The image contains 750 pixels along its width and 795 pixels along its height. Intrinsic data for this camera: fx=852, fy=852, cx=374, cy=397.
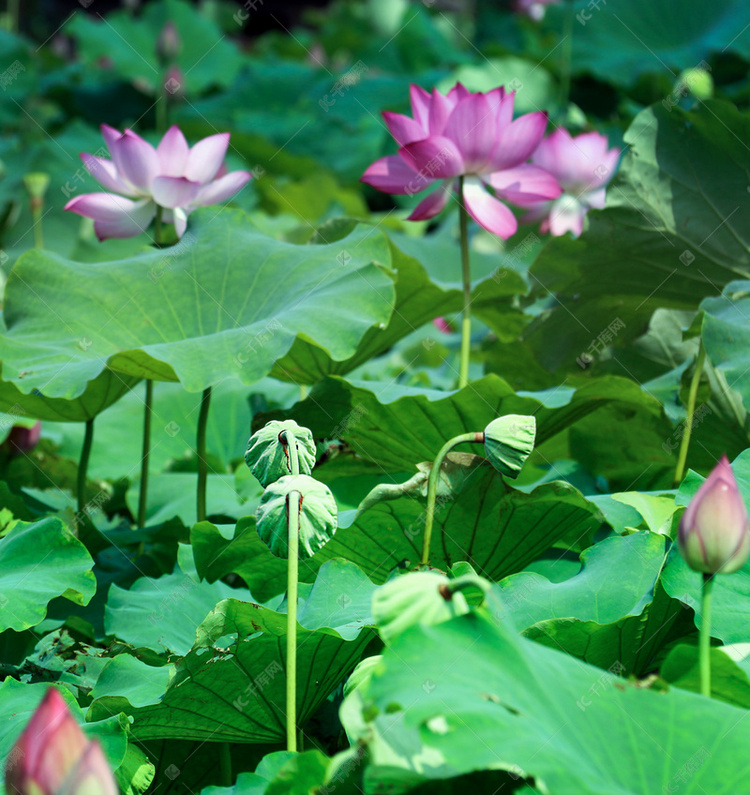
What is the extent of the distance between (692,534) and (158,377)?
29.8 inches

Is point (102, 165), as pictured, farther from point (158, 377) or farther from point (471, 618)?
point (471, 618)

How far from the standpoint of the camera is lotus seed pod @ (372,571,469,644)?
0.50 m

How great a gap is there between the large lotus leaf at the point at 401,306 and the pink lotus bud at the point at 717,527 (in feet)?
2.54

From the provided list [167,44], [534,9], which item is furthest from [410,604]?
[534,9]

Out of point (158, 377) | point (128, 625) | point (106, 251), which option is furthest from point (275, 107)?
point (128, 625)

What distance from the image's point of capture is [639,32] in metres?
3.36

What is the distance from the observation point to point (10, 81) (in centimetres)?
385

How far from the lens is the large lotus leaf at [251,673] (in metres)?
0.72

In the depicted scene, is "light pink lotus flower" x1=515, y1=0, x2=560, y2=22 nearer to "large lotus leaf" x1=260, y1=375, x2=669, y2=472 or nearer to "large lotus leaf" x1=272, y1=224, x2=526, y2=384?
"large lotus leaf" x1=272, y1=224, x2=526, y2=384

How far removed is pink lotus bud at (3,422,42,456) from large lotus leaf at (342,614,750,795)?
104 centimetres

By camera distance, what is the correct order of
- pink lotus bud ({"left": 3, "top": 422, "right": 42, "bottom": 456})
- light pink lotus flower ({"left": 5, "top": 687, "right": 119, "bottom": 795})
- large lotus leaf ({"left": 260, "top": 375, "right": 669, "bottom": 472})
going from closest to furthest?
light pink lotus flower ({"left": 5, "top": 687, "right": 119, "bottom": 795})
large lotus leaf ({"left": 260, "top": 375, "right": 669, "bottom": 472})
pink lotus bud ({"left": 3, "top": 422, "right": 42, "bottom": 456})

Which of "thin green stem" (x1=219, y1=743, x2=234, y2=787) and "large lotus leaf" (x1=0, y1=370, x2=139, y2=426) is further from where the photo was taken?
"large lotus leaf" (x1=0, y1=370, x2=139, y2=426)

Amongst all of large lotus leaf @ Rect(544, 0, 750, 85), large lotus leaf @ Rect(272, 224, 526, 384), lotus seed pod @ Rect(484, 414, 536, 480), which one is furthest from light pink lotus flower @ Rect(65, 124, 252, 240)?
large lotus leaf @ Rect(544, 0, 750, 85)

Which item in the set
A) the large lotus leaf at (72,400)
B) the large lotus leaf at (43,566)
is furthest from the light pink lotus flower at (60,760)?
the large lotus leaf at (72,400)
